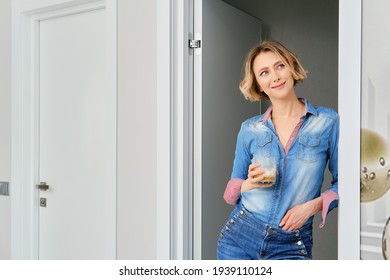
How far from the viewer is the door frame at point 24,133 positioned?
2.73 metres

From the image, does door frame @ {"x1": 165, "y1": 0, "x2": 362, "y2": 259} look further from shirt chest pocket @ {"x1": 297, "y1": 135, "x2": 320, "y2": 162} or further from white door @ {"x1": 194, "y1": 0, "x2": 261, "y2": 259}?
white door @ {"x1": 194, "y1": 0, "x2": 261, "y2": 259}

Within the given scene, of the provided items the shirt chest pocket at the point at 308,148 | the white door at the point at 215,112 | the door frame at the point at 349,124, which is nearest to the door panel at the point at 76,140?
the white door at the point at 215,112

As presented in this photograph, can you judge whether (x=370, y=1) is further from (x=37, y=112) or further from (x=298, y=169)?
(x=37, y=112)

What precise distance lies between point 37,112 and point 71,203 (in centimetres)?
62

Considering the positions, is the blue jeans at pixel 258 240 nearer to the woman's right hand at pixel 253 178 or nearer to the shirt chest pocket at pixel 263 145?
the woman's right hand at pixel 253 178

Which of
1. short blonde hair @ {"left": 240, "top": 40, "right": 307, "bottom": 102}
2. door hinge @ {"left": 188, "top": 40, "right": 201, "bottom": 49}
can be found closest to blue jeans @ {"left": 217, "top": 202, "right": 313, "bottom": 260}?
short blonde hair @ {"left": 240, "top": 40, "right": 307, "bottom": 102}

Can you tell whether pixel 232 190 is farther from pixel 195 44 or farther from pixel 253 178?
pixel 195 44

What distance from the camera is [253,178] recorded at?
1.93 meters

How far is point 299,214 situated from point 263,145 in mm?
325

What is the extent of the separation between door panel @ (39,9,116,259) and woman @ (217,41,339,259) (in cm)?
73

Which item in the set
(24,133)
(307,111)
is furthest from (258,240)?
(24,133)

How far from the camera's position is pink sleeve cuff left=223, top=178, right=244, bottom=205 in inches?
79.4
